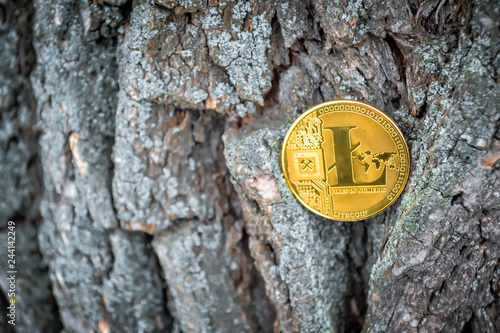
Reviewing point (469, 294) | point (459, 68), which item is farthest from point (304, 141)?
point (469, 294)

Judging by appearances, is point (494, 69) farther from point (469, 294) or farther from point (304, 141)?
point (469, 294)

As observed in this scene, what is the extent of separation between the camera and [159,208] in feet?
5.21

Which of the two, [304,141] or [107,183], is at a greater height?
[304,141]

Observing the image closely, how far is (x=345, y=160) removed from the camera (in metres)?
1.32

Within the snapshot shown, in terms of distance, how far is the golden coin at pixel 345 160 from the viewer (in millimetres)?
1262

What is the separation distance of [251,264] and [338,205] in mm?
616

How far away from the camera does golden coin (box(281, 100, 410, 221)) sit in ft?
4.14

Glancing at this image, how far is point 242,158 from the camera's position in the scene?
4.47 ft

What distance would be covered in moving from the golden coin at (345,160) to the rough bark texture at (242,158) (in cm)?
7

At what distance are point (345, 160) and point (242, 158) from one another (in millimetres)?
427

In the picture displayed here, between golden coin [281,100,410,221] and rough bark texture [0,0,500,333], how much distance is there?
0.07m

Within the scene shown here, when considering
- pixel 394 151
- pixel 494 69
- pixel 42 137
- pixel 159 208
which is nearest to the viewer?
pixel 494 69

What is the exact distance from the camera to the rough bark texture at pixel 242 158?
1172 millimetres

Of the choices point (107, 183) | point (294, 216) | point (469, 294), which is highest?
point (107, 183)
